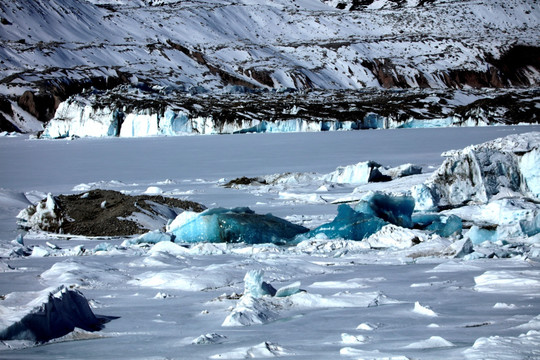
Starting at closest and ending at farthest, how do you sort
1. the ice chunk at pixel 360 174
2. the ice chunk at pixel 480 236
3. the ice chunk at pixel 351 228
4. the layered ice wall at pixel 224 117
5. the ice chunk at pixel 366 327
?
the ice chunk at pixel 366 327 < the ice chunk at pixel 480 236 < the ice chunk at pixel 351 228 < the ice chunk at pixel 360 174 < the layered ice wall at pixel 224 117

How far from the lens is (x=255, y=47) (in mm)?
81750

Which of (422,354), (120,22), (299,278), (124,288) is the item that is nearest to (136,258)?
(124,288)

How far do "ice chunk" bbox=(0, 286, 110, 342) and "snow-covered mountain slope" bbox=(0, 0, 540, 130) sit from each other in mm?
50800

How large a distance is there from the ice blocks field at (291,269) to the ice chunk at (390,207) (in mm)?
17

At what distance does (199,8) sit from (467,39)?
38931mm

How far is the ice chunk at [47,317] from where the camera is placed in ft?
10.6

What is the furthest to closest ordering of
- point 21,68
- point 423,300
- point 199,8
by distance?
1. point 199,8
2. point 21,68
3. point 423,300

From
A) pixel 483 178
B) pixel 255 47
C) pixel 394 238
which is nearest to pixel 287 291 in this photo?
pixel 394 238

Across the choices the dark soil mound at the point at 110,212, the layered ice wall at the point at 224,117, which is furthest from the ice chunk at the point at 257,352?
the layered ice wall at the point at 224,117

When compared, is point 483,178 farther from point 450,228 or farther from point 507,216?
point 450,228

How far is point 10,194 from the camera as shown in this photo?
10664 mm

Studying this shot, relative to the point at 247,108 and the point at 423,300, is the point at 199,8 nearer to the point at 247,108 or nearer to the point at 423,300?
the point at 247,108

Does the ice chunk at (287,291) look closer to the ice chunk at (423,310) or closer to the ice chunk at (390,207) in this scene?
the ice chunk at (423,310)

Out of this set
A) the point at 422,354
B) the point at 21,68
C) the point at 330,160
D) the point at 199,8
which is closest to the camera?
the point at 422,354
